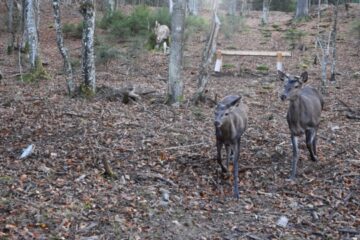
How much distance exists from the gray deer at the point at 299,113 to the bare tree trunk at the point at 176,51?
12.7ft

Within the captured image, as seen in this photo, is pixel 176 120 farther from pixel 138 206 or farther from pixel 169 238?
pixel 169 238

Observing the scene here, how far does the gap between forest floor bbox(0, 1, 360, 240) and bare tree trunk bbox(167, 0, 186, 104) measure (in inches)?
15.1

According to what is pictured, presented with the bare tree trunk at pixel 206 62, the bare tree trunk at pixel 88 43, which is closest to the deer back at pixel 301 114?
the bare tree trunk at pixel 206 62

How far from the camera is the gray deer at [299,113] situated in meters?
7.84

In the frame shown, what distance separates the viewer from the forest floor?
5.60 meters

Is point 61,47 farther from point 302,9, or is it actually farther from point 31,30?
point 302,9

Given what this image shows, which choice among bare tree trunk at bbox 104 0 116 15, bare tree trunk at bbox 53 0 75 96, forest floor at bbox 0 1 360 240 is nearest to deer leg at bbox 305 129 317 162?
forest floor at bbox 0 1 360 240

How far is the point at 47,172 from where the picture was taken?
22.2ft

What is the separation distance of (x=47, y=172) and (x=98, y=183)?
2.71ft

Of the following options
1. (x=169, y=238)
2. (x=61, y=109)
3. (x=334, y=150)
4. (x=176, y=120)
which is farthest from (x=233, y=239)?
(x=61, y=109)

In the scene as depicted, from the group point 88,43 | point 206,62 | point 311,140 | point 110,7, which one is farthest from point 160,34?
point 311,140

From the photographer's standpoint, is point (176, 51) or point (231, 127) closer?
point (231, 127)

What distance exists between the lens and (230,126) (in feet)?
23.9

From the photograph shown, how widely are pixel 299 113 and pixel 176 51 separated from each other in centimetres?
435
